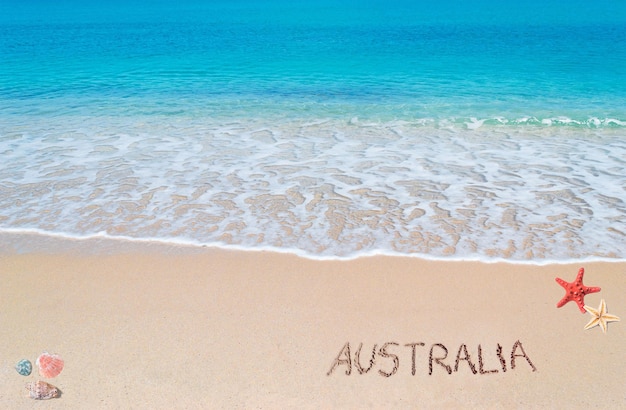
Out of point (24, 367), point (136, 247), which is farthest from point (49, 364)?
point (136, 247)

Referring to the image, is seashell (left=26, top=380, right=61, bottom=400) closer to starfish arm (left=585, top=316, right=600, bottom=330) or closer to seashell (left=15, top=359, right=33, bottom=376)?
seashell (left=15, top=359, right=33, bottom=376)

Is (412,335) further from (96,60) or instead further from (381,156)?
(96,60)

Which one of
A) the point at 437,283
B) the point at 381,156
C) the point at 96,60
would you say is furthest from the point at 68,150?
the point at 96,60

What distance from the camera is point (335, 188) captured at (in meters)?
8.30

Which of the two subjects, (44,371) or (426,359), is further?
(426,359)

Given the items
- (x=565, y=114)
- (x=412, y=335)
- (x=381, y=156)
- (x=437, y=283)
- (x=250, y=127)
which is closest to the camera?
(x=412, y=335)

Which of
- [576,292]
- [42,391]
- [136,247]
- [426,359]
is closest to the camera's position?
[42,391]

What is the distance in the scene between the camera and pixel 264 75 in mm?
21766

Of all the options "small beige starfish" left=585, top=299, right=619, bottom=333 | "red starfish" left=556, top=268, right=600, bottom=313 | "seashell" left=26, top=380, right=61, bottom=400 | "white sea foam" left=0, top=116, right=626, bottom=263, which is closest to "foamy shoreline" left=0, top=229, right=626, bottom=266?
"white sea foam" left=0, top=116, right=626, bottom=263

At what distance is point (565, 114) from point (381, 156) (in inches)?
267

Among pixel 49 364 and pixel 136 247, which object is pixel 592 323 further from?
pixel 136 247

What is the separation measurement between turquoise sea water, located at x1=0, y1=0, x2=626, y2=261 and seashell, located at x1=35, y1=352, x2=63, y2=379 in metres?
2.38

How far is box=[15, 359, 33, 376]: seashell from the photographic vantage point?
14.0 ft

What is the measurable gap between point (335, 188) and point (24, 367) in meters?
4.99
